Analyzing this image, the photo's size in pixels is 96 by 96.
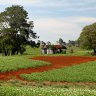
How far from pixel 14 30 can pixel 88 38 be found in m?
19.4

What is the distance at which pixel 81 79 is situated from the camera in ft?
106

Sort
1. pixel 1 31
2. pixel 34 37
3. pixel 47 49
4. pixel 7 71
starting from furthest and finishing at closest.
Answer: pixel 47 49
pixel 34 37
pixel 1 31
pixel 7 71

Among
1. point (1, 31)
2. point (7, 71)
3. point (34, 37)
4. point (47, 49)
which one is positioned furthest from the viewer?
point (47, 49)

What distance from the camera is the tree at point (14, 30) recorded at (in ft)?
297

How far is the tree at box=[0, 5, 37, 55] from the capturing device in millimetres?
90438

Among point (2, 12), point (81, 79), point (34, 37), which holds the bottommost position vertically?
point (81, 79)

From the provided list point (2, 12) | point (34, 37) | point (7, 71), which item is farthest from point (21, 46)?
point (7, 71)

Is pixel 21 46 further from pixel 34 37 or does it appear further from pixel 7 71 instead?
pixel 7 71

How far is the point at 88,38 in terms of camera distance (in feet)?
308

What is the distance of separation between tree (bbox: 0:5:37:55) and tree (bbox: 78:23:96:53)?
13818 mm

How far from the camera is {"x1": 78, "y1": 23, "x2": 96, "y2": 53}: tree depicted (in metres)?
93.4

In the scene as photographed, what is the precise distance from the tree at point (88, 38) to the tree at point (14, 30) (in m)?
13.8

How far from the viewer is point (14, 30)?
90.4 meters

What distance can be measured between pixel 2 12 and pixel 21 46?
10.5 metres
